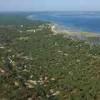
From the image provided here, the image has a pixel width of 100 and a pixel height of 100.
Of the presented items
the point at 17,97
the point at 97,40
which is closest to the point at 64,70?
the point at 17,97

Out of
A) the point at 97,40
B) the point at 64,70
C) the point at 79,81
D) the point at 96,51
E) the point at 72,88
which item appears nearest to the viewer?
the point at 72,88

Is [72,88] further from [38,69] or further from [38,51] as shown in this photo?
[38,51]

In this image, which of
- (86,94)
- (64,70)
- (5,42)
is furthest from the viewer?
(5,42)

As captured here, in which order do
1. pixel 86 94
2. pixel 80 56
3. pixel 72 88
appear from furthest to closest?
pixel 80 56 < pixel 72 88 < pixel 86 94

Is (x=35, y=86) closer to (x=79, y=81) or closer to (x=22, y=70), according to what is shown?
(x=79, y=81)

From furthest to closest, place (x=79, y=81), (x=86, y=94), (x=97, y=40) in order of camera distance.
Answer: (x=97, y=40) < (x=79, y=81) < (x=86, y=94)

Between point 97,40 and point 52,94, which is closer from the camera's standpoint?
point 52,94

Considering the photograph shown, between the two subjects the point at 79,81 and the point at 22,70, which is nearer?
the point at 79,81

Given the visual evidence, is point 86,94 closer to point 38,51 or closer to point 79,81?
point 79,81

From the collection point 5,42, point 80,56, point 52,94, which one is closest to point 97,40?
point 5,42
